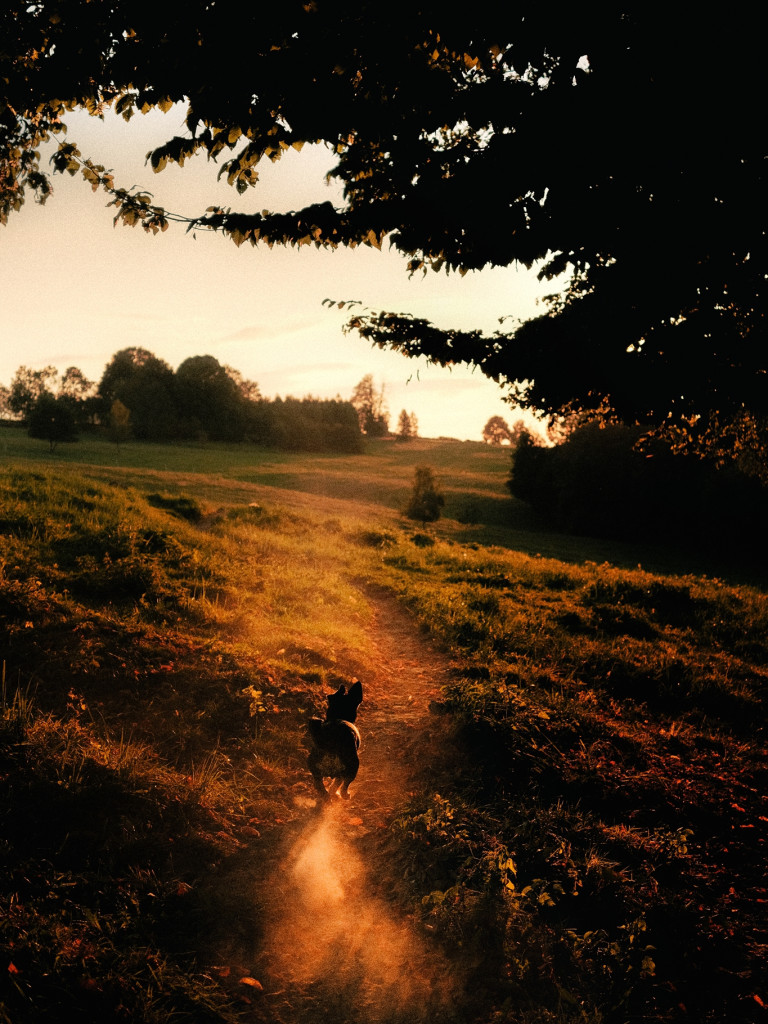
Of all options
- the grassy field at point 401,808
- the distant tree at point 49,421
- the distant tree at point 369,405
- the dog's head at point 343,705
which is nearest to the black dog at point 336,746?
the dog's head at point 343,705

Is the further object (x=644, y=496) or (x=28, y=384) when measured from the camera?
(x=28, y=384)

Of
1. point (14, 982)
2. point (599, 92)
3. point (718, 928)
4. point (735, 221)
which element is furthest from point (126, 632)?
point (735, 221)

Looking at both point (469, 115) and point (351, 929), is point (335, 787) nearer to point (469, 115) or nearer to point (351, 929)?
point (351, 929)

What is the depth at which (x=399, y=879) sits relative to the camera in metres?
3.89

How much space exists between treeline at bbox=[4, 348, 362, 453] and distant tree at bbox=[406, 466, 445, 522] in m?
45.4

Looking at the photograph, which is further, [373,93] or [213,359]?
[213,359]

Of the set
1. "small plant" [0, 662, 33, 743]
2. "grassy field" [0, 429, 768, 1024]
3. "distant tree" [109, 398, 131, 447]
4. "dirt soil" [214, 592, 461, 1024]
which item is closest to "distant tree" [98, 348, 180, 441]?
"distant tree" [109, 398, 131, 447]

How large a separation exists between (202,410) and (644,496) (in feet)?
194

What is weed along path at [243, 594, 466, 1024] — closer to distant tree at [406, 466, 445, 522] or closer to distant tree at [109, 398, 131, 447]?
distant tree at [406, 466, 445, 522]

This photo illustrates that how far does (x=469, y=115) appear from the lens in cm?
536

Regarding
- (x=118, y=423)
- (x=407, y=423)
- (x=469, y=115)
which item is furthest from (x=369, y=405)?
(x=469, y=115)

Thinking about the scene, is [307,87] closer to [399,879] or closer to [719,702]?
[399,879]

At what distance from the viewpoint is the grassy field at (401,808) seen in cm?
302

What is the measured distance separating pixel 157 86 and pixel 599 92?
4175 millimetres
